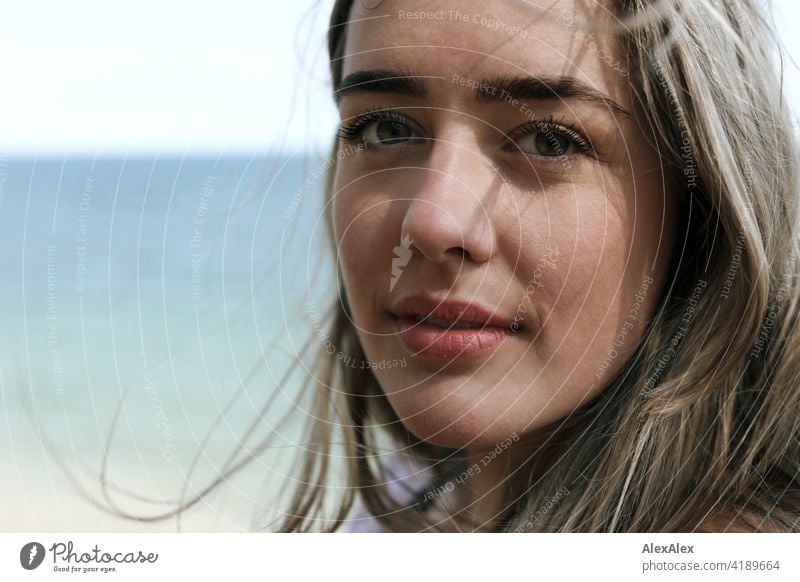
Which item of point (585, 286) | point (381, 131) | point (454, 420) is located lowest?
point (454, 420)

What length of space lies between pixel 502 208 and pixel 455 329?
0.33ft

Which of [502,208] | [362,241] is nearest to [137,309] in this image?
[362,241]

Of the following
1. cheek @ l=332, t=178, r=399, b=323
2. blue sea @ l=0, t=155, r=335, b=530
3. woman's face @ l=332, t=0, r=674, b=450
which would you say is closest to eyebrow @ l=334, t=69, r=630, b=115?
woman's face @ l=332, t=0, r=674, b=450

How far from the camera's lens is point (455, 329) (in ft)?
2.11

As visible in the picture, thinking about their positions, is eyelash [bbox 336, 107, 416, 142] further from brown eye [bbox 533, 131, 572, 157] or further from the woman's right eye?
brown eye [bbox 533, 131, 572, 157]

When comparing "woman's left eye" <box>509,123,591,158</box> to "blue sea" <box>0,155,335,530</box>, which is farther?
"blue sea" <box>0,155,335,530</box>

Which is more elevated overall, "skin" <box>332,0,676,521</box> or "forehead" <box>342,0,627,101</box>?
"forehead" <box>342,0,627,101</box>

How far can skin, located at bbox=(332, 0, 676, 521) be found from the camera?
59 centimetres

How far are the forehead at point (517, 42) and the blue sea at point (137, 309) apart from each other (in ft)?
0.72
